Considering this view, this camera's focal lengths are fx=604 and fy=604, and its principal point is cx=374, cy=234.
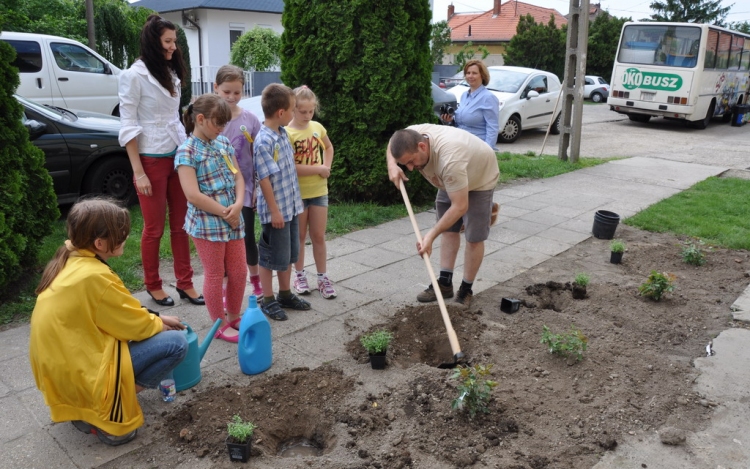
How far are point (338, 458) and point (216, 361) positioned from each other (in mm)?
1264

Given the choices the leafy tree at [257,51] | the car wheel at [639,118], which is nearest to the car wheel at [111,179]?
the leafy tree at [257,51]

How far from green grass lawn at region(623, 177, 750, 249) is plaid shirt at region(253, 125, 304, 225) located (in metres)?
4.87

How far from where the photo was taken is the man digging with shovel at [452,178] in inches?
159

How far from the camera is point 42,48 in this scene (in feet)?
37.8

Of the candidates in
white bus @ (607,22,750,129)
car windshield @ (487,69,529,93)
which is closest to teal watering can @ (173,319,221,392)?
car windshield @ (487,69,529,93)

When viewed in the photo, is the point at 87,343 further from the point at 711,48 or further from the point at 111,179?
the point at 711,48

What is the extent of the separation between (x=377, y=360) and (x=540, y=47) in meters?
34.7

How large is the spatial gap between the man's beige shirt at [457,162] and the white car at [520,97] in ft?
34.6

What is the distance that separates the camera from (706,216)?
7.86 meters

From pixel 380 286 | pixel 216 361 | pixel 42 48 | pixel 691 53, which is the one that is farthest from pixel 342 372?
pixel 691 53

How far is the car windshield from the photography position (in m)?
15.1

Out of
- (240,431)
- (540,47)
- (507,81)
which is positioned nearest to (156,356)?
(240,431)

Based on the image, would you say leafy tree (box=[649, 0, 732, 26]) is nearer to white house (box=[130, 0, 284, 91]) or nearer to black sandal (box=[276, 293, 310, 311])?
white house (box=[130, 0, 284, 91])

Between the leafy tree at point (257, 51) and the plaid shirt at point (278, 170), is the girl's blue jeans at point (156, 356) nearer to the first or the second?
the plaid shirt at point (278, 170)
